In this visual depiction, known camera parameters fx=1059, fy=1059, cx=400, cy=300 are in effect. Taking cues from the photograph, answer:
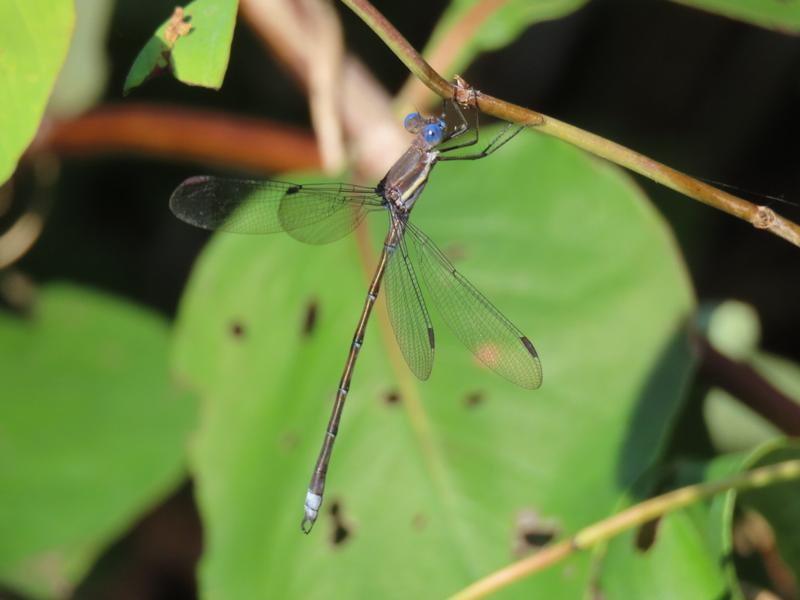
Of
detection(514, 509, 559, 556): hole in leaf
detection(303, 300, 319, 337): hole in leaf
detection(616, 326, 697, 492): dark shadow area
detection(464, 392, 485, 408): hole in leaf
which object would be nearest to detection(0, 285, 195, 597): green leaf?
detection(303, 300, 319, 337): hole in leaf

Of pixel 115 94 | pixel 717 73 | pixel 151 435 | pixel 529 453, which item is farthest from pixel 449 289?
pixel 717 73

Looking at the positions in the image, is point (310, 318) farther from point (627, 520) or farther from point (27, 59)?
point (27, 59)

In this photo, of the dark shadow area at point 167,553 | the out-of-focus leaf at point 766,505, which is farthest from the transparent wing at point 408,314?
the dark shadow area at point 167,553

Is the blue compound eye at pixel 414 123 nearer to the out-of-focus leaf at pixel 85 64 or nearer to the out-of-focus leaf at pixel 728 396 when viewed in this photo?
the out-of-focus leaf at pixel 728 396

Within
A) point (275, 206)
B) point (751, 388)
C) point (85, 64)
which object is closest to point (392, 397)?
point (275, 206)

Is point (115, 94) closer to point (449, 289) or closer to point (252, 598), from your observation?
point (449, 289)

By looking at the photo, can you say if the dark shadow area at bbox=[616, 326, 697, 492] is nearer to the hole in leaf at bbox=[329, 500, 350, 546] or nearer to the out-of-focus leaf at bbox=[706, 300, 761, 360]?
the out-of-focus leaf at bbox=[706, 300, 761, 360]

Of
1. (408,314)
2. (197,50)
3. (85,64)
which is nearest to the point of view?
(197,50)
